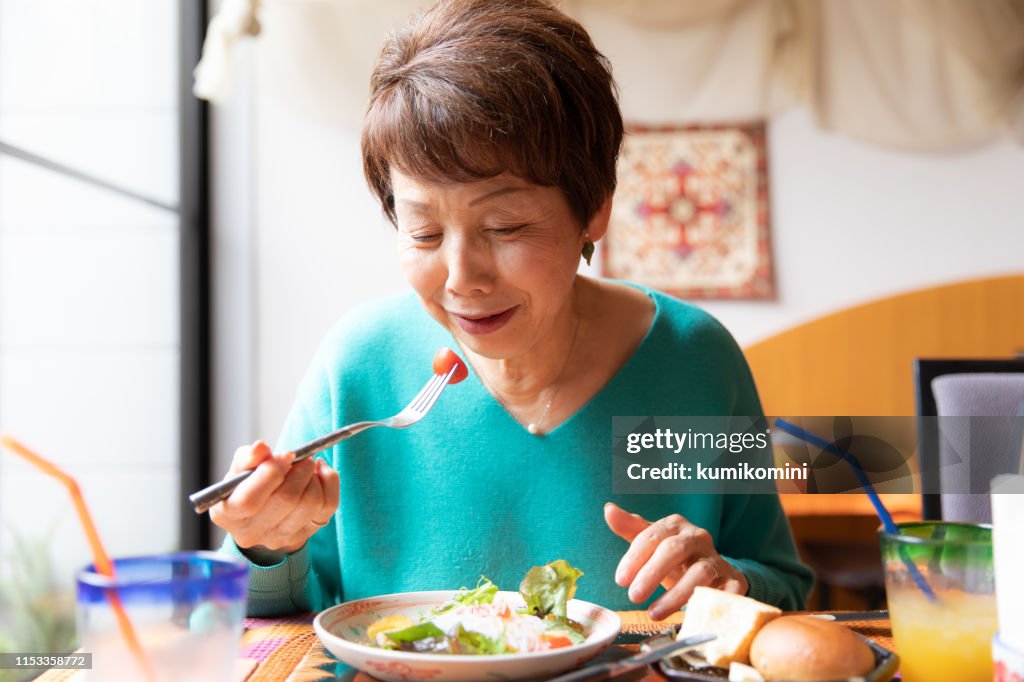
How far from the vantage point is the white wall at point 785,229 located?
3459mm

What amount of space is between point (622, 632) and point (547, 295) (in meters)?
0.41

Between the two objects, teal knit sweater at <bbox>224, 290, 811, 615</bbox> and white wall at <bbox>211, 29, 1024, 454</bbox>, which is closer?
teal knit sweater at <bbox>224, 290, 811, 615</bbox>

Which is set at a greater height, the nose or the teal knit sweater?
the nose

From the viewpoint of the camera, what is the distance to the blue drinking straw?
71 centimetres

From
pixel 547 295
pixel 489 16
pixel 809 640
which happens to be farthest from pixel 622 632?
pixel 489 16

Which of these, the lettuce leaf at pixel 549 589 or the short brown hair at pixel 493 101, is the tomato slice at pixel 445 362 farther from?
the lettuce leaf at pixel 549 589

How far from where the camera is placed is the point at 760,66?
3.41 m

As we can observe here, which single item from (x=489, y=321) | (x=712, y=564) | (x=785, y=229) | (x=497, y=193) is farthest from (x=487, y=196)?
(x=785, y=229)

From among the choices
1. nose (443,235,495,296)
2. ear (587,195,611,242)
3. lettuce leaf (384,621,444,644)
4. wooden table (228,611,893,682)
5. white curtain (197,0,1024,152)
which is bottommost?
wooden table (228,611,893,682)

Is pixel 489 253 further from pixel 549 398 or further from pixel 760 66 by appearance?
pixel 760 66

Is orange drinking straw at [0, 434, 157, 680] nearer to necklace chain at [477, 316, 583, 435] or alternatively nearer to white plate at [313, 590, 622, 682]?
white plate at [313, 590, 622, 682]

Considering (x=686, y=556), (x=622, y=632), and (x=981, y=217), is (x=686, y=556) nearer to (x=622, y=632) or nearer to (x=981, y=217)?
(x=622, y=632)

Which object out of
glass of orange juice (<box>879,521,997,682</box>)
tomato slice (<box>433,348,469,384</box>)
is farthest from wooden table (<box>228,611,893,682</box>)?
tomato slice (<box>433,348,469,384</box>)

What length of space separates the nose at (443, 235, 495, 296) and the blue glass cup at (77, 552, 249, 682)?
0.48 metres
